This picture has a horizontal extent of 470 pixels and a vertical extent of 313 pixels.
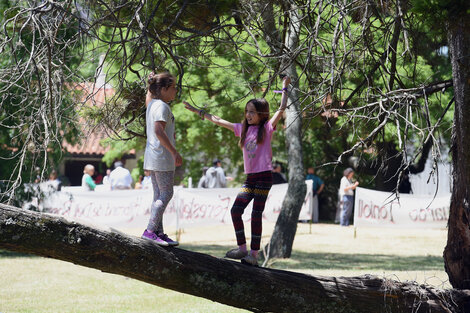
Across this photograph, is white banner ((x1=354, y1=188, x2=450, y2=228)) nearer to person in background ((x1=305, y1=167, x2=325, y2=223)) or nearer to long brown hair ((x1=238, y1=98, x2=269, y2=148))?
person in background ((x1=305, y1=167, x2=325, y2=223))

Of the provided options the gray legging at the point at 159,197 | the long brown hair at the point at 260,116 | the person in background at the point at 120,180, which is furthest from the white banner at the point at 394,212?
the gray legging at the point at 159,197

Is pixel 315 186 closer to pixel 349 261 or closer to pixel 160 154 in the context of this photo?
pixel 349 261

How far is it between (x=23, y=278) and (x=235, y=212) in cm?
566

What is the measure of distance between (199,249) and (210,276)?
9.39 m

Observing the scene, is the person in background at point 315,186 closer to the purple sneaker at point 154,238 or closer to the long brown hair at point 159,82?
the long brown hair at point 159,82

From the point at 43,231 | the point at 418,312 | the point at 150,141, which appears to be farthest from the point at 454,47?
the point at 43,231

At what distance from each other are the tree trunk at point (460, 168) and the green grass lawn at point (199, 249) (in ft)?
0.83

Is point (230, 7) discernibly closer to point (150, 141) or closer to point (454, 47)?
point (150, 141)

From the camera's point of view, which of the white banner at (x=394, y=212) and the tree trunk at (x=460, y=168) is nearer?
the tree trunk at (x=460, y=168)

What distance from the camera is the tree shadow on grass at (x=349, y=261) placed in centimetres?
1240

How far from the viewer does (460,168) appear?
661cm

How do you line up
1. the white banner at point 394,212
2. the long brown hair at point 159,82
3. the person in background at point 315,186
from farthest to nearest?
1. the person in background at point 315,186
2. the white banner at point 394,212
3. the long brown hair at point 159,82

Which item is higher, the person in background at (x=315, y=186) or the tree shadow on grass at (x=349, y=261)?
the person in background at (x=315, y=186)

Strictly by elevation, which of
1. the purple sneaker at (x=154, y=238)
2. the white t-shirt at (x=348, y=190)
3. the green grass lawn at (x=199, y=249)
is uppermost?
the white t-shirt at (x=348, y=190)
